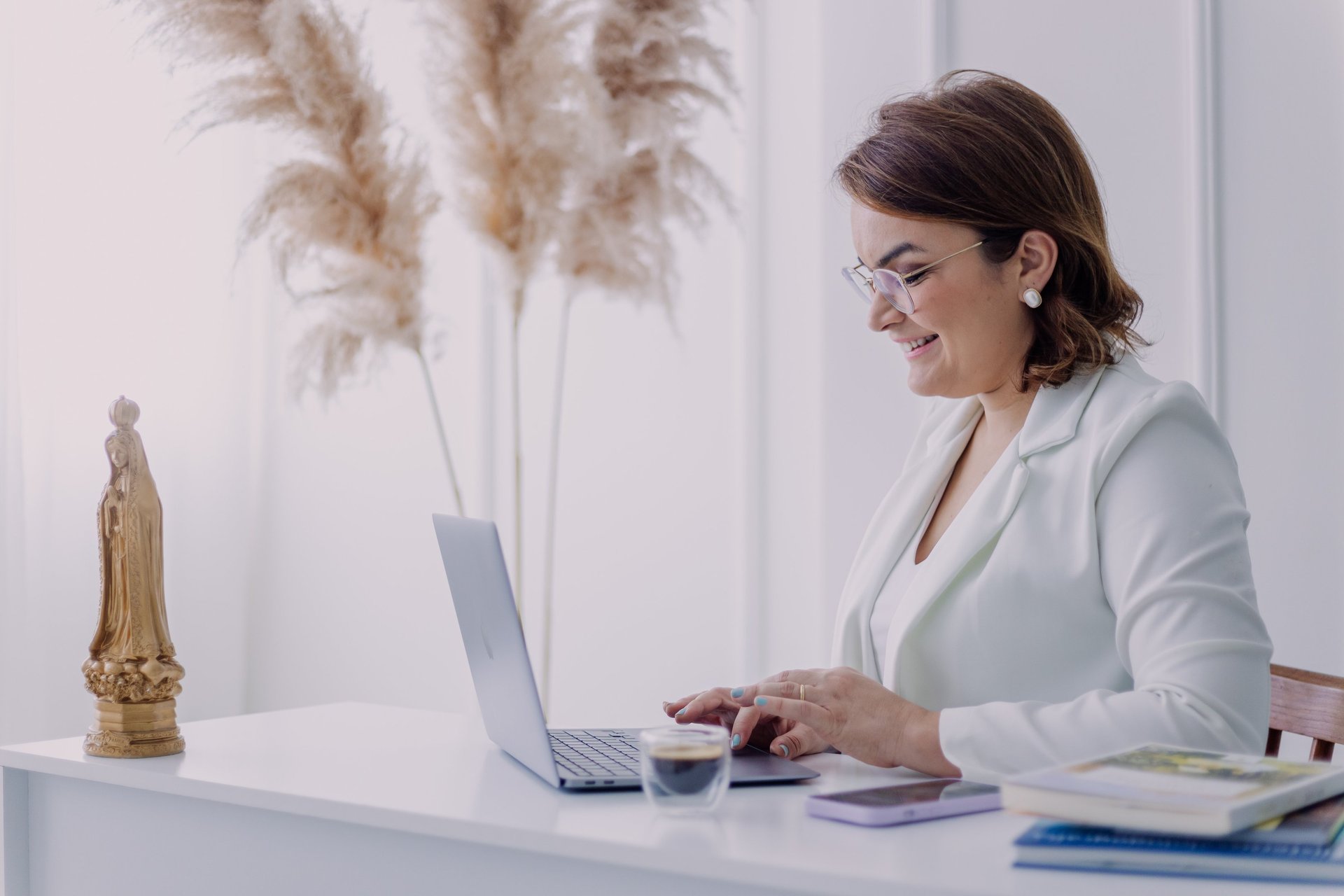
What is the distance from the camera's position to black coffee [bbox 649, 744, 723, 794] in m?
1.00

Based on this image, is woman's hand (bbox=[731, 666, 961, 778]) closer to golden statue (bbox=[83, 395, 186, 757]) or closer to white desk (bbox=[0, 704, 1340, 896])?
white desk (bbox=[0, 704, 1340, 896])

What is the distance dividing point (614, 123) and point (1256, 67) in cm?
128

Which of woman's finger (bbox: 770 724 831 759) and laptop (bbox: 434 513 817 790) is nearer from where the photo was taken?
laptop (bbox: 434 513 817 790)

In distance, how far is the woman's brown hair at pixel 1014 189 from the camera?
159cm

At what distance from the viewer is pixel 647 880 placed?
950 mm

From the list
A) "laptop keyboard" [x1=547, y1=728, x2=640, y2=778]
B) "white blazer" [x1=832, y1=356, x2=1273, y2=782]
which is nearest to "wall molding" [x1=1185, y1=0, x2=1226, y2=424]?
"white blazer" [x1=832, y1=356, x2=1273, y2=782]

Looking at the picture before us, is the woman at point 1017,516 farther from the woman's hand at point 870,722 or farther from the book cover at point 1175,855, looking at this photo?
the book cover at point 1175,855

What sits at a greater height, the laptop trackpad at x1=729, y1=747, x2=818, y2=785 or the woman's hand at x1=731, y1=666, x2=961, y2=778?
the woman's hand at x1=731, y1=666, x2=961, y2=778

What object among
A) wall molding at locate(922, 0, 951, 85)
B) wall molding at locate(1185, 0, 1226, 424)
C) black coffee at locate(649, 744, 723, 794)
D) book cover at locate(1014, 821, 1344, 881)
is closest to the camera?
book cover at locate(1014, 821, 1344, 881)

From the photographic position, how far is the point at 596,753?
128cm

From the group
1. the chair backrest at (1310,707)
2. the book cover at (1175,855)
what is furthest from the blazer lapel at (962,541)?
the book cover at (1175,855)

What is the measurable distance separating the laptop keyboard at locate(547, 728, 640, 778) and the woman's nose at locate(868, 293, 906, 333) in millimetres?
677

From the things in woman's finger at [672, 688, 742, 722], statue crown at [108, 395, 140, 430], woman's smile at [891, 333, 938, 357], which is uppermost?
woman's smile at [891, 333, 938, 357]

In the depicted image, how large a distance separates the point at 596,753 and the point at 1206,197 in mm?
1701
